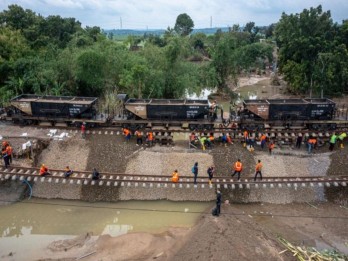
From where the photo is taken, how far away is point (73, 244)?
16.0 metres

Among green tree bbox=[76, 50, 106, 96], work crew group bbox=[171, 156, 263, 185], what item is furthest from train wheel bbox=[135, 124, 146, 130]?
green tree bbox=[76, 50, 106, 96]

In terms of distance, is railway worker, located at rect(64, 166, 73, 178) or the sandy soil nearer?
the sandy soil

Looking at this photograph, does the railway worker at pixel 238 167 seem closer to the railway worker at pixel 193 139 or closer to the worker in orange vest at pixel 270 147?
the worker in orange vest at pixel 270 147

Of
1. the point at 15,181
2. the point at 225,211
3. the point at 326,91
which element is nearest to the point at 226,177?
the point at 225,211

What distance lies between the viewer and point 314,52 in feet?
126

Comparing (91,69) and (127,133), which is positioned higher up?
(91,69)

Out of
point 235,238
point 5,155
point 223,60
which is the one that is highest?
point 223,60

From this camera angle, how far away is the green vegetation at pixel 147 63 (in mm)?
33562

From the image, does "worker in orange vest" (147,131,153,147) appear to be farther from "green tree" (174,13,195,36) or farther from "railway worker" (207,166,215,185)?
"green tree" (174,13,195,36)

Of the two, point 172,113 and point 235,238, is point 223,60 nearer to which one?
point 172,113

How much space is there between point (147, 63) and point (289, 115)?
1653cm

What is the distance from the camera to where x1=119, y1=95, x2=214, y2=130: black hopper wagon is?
79.0ft

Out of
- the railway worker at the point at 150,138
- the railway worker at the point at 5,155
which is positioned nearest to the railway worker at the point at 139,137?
the railway worker at the point at 150,138

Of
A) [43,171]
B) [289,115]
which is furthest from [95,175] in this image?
[289,115]
